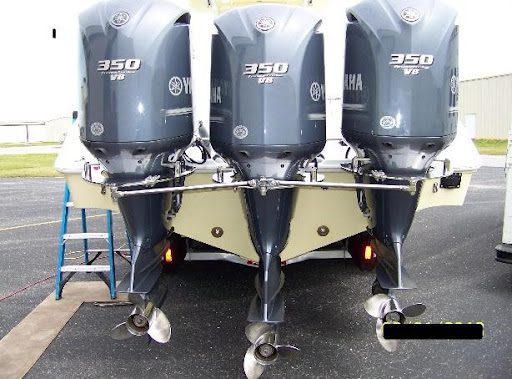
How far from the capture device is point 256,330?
2562 mm

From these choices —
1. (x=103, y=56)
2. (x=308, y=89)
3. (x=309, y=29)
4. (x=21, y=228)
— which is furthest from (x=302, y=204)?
(x=21, y=228)

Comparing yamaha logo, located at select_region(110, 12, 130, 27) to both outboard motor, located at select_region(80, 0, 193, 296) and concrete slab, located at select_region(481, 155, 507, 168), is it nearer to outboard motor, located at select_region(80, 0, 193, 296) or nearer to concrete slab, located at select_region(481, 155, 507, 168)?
outboard motor, located at select_region(80, 0, 193, 296)

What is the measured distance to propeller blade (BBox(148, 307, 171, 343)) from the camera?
269cm

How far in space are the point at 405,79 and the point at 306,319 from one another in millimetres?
1981

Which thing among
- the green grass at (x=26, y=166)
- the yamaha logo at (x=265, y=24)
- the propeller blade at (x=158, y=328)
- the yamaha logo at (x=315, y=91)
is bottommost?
the green grass at (x=26, y=166)

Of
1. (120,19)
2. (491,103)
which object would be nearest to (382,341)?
(120,19)

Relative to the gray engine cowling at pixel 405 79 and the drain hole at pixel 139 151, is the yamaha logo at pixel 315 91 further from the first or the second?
the drain hole at pixel 139 151

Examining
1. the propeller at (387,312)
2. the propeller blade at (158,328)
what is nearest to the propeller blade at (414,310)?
the propeller at (387,312)

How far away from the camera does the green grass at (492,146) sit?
61.7 feet

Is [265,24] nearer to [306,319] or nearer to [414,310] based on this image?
[414,310]

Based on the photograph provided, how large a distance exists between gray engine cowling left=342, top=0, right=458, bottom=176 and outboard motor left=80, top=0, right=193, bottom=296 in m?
0.82

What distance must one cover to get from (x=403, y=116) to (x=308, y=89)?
42cm

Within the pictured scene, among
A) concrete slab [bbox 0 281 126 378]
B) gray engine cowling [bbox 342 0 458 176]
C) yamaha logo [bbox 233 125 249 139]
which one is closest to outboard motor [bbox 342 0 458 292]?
gray engine cowling [bbox 342 0 458 176]

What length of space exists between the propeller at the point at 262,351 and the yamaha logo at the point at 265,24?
1.30m
